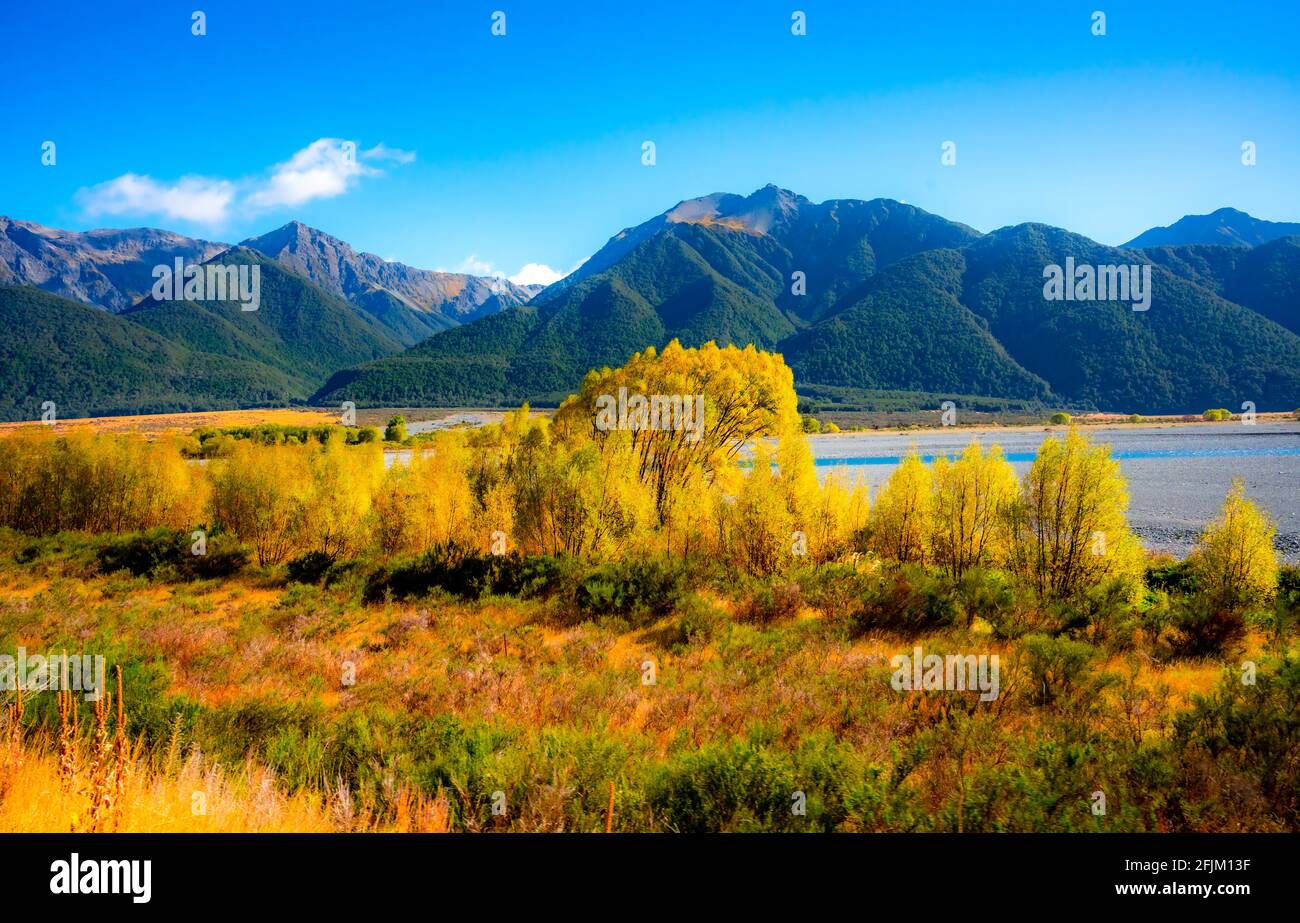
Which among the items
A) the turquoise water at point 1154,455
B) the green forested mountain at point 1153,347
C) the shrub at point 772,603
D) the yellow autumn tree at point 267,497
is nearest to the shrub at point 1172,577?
the shrub at point 772,603

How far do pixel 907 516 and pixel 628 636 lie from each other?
952 cm

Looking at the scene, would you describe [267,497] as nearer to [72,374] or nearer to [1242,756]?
[1242,756]

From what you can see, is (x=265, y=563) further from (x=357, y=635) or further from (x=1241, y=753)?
(x=1241, y=753)

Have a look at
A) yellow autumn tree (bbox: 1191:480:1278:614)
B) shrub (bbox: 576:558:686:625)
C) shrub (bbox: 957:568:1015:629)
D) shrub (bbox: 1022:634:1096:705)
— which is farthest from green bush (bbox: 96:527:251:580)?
yellow autumn tree (bbox: 1191:480:1278:614)

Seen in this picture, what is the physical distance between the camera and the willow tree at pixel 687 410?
903 inches

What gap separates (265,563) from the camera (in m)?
22.0

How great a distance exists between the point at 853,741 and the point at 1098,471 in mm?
11096

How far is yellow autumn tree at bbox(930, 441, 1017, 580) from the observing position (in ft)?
55.7

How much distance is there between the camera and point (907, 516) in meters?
19.1

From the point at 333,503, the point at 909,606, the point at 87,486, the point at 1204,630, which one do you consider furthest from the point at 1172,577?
the point at 87,486

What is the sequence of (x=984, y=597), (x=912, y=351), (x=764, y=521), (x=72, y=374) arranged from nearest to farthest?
(x=984, y=597) < (x=764, y=521) < (x=912, y=351) < (x=72, y=374)

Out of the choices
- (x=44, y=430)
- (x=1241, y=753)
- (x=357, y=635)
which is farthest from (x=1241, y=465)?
(x=44, y=430)

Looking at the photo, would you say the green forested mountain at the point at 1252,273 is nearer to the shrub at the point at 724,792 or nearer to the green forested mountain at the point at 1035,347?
the green forested mountain at the point at 1035,347

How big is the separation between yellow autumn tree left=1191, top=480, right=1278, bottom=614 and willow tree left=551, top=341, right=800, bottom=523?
39.3 feet
